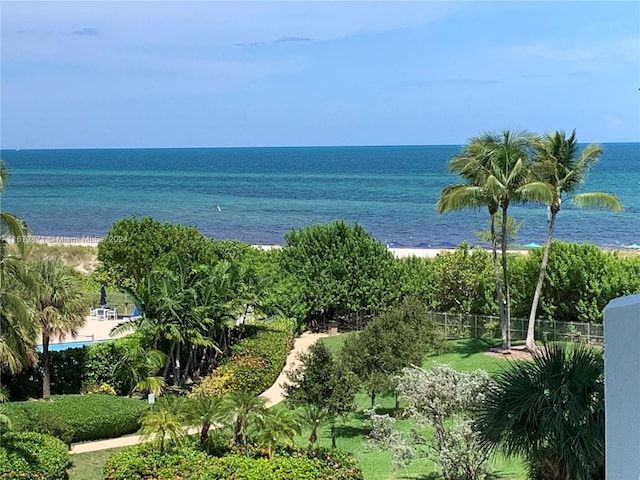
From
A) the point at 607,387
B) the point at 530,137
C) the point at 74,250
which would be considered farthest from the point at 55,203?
the point at 607,387

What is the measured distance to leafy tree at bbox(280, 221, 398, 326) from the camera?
102ft

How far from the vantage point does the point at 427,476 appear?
1591cm

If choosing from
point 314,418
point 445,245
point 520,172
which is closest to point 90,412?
point 314,418

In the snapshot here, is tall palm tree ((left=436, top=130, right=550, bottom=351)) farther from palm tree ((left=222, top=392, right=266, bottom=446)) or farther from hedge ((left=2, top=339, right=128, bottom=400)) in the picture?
palm tree ((left=222, top=392, right=266, bottom=446))

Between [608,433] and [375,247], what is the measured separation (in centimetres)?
2981

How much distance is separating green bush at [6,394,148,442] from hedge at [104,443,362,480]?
12.2 feet

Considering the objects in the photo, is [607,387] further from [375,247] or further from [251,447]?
[375,247]

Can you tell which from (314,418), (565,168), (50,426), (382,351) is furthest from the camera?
(565,168)

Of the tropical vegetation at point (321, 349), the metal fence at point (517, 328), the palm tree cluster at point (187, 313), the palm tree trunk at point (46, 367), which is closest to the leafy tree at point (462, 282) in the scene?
the tropical vegetation at point (321, 349)

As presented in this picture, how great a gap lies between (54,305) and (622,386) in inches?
804

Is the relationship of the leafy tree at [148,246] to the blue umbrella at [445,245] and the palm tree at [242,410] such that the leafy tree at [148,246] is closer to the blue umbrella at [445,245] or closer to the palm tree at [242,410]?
the palm tree at [242,410]

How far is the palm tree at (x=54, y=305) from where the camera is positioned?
20.7 m

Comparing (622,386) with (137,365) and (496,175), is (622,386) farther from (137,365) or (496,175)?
(496,175)

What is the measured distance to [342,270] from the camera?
3119 cm
